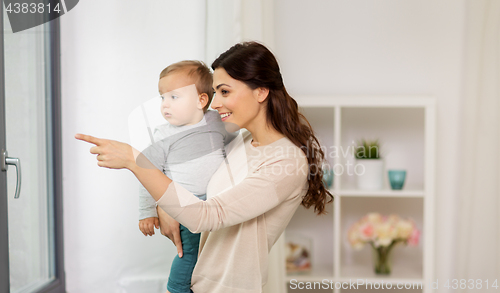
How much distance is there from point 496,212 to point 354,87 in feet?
2.92

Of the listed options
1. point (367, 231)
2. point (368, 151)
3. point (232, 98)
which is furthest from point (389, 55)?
point (232, 98)

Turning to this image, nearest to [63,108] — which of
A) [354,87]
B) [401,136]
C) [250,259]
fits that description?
[250,259]

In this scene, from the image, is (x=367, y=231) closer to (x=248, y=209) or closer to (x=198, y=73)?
(x=248, y=209)

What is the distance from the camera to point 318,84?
6.54ft

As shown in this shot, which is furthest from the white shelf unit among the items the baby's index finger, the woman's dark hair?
the baby's index finger

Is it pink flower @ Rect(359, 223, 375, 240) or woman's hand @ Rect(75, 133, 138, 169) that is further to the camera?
pink flower @ Rect(359, 223, 375, 240)

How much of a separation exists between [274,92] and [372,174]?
87cm

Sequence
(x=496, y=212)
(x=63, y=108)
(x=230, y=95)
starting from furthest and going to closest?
(x=496, y=212)
(x=63, y=108)
(x=230, y=95)

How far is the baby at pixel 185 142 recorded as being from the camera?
945 millimetres

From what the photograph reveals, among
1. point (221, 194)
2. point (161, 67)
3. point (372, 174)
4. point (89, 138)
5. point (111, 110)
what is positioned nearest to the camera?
point (89, 138)

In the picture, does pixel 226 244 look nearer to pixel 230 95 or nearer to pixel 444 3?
pixel 230 95

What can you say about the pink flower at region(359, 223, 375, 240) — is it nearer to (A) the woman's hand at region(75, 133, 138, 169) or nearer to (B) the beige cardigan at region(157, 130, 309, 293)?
(B) the beige cardigan at region(157, 130, 309, 293)

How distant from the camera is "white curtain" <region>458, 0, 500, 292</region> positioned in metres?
1.74

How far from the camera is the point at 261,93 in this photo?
107 centimetres
